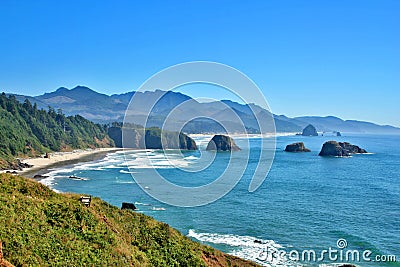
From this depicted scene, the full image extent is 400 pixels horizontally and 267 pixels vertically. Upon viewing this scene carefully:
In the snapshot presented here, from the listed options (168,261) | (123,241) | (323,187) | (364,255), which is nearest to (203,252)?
(168,261)

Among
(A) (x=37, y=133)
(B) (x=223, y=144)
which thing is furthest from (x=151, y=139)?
(A) (x=37, y=133)

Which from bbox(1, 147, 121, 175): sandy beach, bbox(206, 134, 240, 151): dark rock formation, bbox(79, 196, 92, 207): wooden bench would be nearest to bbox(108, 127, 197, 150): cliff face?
bbox(206, 134, 240, 151): dark rock formation

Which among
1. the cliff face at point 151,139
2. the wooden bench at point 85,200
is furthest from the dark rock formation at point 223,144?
the wooden bench at point 85,200

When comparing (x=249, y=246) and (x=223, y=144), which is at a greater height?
(x=223, y=144)

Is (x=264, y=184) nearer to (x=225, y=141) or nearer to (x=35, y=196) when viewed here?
(x=35, y=196)

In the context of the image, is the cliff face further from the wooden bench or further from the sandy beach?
the wooden bench

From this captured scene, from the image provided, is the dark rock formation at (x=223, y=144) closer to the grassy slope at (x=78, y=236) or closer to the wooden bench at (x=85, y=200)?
the grassy slope at (x=78, y=236)

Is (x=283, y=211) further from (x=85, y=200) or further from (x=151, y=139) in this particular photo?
(x=151, y=139)
